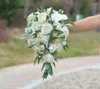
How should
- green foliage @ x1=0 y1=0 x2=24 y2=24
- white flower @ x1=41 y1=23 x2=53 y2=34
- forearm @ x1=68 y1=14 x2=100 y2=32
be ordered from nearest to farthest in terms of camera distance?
white flower @ x1=41 y1=23 x2=53 y2=34, forearm @ x1=68 y1=14 x2=100 y2=32, green foliage @ x1=0 y1=0 x2=24 y2=24

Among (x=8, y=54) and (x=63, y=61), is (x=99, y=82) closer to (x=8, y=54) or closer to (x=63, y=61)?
(x=63, y=61)

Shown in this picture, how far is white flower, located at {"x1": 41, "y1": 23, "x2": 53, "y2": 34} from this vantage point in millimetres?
3781

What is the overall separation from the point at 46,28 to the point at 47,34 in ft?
0.20

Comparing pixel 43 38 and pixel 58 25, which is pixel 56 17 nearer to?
pixel 58 25

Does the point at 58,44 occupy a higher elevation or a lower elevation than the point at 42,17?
lower

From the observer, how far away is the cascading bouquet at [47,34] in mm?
3803

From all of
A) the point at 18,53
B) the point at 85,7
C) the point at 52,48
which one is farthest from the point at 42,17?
the point at 85,7

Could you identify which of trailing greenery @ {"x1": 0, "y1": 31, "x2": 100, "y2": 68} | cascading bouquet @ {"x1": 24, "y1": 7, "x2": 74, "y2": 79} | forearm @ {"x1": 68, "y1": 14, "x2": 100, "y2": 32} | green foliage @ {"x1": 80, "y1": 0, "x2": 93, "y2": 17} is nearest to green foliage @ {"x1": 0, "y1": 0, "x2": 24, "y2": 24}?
trailing greenery @ {"x1": 0, "y1": 31, "x2": 100, "y2": 68}

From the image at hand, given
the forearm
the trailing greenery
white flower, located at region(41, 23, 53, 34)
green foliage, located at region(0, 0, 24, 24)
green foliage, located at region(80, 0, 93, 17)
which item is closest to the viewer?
white flower, located at region(41, 23, 53, 34)

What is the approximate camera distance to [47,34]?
Answer: 380cm

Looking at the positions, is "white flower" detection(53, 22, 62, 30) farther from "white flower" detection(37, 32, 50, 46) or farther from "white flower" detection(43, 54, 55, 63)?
"white flower" detection(43, 54, 55, 63)

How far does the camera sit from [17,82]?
809cm

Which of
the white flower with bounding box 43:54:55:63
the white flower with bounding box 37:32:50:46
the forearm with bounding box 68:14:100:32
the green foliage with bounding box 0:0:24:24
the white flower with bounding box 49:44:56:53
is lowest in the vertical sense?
the white flower with bounding box 43:54:55:63

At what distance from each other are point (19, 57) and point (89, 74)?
14.0 ft
